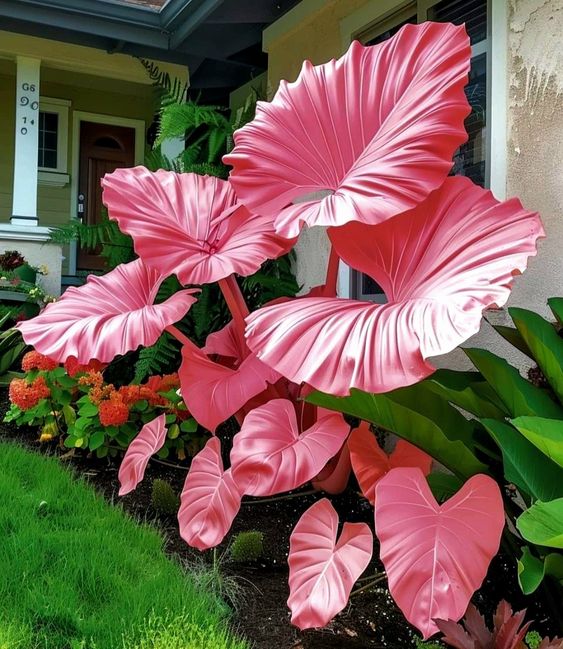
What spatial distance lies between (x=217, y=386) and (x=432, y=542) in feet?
3.18

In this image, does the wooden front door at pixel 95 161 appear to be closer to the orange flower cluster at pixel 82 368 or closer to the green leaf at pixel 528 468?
the orange flower cluster at pixel 82 368

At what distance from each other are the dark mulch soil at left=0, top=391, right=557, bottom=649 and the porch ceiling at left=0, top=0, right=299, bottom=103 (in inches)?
109

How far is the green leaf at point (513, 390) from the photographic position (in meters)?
1.74

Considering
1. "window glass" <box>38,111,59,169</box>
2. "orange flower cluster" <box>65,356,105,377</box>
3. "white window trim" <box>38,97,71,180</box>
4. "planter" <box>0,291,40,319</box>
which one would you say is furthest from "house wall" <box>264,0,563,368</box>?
"window glass" <box>38,111,59,169</box>

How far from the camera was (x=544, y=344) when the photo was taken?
181 cm

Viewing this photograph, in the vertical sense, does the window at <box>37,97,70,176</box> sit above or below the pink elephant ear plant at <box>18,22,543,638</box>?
above

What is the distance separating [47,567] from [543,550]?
1351 millimetres

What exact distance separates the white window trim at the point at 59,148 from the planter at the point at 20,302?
274 centimetres

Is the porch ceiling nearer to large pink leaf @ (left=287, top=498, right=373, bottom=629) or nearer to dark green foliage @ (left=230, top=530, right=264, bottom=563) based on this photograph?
dark green foliage @ (left=230, top=530, right=264, bottom=563)

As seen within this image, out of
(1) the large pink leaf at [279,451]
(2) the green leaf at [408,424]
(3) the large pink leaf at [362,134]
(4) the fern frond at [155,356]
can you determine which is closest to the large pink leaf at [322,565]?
(1) the large pink leaf at [279,451]

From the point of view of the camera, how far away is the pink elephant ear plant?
1429 mm

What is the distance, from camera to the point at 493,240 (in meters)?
1.61

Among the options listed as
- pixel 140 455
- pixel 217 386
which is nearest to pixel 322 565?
pixel 217 386

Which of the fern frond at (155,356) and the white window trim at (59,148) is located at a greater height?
the white window trim at (59,148)
